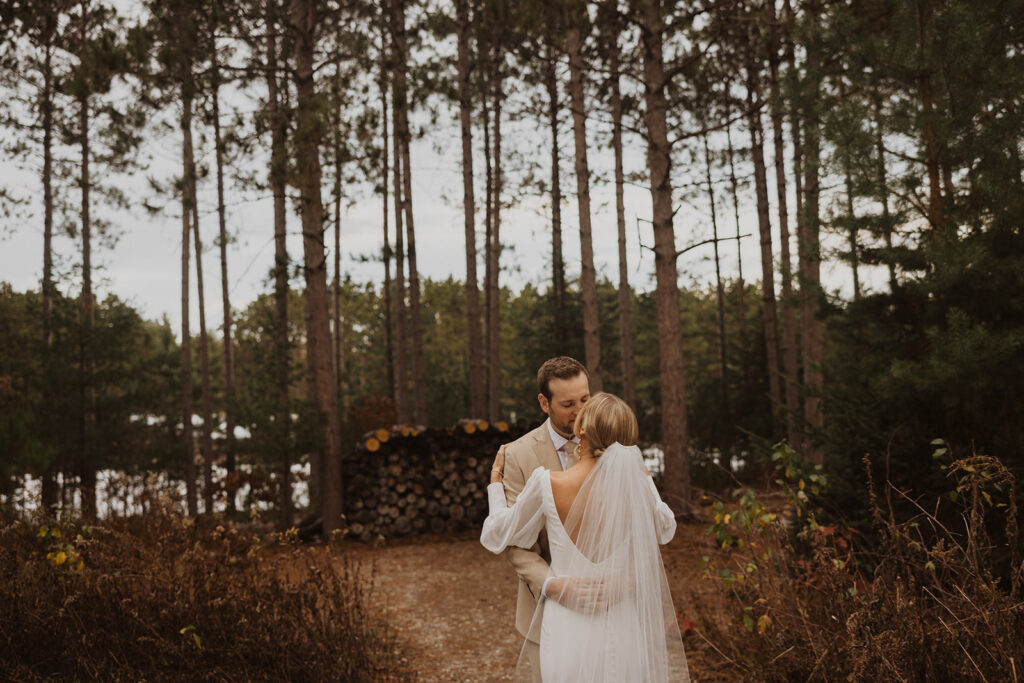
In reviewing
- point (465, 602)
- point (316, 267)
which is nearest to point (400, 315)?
point (316, 267)

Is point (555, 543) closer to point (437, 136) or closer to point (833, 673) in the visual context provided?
point (833, 673)

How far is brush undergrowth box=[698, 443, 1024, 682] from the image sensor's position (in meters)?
3.01

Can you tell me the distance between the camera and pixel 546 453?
120 inches

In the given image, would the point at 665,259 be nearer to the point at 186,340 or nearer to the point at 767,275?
the point at 767,275

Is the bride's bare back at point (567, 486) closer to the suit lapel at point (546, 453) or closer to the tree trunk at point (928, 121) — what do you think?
the suit lapel at point (546, 453)

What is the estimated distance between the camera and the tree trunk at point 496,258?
15.1 meters

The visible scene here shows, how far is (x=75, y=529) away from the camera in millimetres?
5129

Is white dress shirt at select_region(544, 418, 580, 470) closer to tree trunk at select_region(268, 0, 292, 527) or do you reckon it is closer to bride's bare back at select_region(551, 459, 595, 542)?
bride's bare back at select_region(551, 459, 595, 542)

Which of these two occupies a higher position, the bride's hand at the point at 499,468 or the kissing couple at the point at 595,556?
the bride's hand at the point at 499,468

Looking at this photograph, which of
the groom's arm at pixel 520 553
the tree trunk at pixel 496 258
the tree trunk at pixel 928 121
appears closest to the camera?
the groom's arm at pixel 520 553

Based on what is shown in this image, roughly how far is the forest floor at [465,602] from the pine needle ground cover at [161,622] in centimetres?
54

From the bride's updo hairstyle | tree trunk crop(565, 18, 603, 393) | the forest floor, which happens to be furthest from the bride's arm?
tree trunk crop(565, 18, 603, 393)

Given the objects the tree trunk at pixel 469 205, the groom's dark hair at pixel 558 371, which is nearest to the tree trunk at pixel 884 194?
the groom's dark hair at pixel 558 371

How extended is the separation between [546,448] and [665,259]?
22.3 ft
